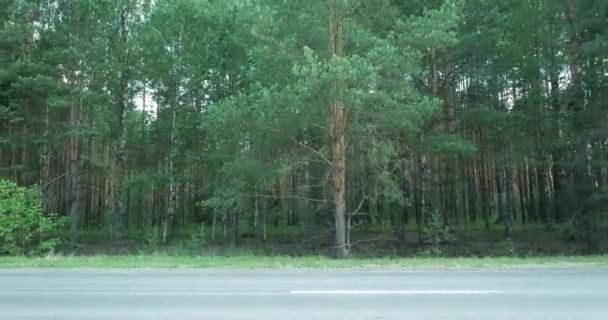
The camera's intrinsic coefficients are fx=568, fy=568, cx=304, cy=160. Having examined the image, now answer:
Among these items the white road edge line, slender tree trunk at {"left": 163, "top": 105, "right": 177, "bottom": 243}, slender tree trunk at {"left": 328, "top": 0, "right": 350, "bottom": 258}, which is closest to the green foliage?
slender tree trunk at {"left": 328, "top": 0, "right": 350, "bottom": 258}

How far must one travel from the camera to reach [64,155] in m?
37.2

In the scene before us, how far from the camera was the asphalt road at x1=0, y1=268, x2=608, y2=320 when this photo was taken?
784 centimetres

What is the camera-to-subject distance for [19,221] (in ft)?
77.0

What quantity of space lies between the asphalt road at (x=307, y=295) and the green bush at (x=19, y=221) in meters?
10.7

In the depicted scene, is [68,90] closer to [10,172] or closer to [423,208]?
[10,172]

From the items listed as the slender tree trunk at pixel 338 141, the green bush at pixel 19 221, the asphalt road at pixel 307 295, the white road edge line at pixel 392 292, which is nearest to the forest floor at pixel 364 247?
the slender tree trunk at pixel 338 141

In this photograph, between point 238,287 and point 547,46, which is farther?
point 547,46

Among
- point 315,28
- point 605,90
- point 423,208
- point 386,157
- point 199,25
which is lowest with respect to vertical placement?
point 423,208

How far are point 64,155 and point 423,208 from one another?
2329cm

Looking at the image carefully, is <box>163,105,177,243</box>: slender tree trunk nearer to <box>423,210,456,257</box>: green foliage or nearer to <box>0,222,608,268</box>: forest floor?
<box>0,222,608,268</box>: forest floor

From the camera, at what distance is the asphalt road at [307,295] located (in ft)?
25.7

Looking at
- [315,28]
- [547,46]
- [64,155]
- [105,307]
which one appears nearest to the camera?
[105,307]

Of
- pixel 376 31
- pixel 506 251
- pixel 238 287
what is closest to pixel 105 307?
pixel 238 287

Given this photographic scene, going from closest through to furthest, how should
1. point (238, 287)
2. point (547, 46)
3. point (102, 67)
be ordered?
1. point (238, 287)
2. point (547, 46)
3. point (102, 67)
